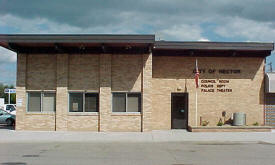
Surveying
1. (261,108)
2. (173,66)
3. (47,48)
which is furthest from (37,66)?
(261,108)

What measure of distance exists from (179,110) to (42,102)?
8654mm

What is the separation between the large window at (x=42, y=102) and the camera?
75.7 ft

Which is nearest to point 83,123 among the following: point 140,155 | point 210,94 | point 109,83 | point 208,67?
point 109,83

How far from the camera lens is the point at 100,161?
12.0 meters

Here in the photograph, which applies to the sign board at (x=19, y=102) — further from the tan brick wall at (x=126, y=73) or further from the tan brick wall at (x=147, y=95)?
the tan brick wall at (x=147, y=95)

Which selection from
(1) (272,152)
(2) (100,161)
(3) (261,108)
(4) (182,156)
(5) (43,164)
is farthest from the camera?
(3) (261,108)

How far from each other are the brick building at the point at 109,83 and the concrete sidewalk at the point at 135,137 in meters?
1.13

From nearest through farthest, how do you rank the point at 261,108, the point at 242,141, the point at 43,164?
the point at 43,164 → the point at 242,141 → the point at 261,108

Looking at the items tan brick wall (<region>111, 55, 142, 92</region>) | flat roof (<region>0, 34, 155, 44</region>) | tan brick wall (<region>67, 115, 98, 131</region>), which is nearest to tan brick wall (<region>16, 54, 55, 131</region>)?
tan brick wall (<region>67, 115, 98, 131</region>)

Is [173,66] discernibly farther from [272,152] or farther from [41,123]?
[272,152]

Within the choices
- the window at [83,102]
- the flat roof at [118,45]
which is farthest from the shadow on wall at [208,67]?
the window at [83,102]

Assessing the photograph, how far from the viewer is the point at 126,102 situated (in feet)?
74.8

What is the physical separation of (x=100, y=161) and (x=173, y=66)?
13252 millimetres

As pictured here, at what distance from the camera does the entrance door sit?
2453cm
